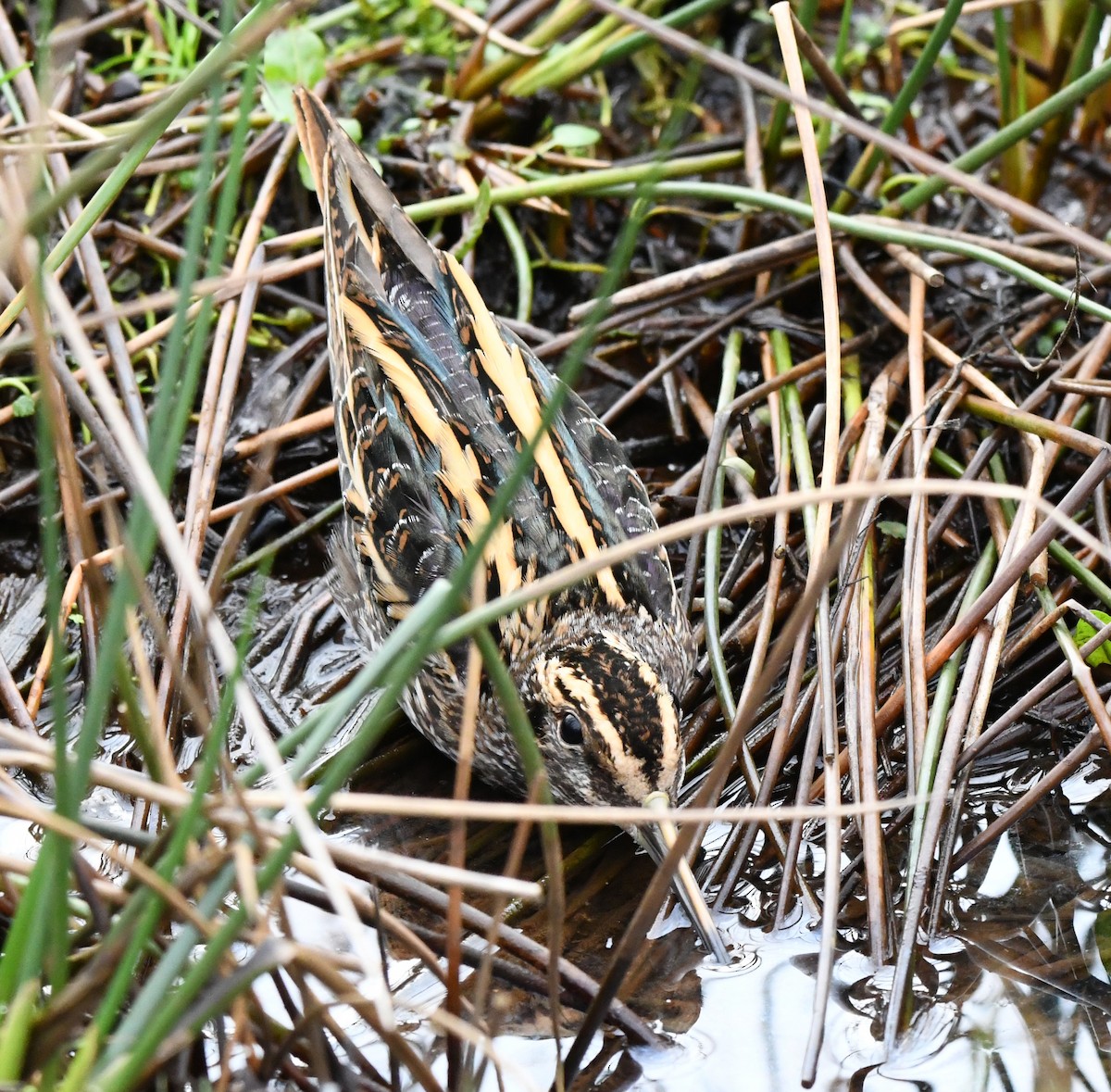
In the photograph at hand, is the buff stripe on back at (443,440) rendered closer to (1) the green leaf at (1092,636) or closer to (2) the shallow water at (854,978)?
(2) the shallow water at (854,978)

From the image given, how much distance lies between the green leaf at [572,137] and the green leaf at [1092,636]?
8.14 ft

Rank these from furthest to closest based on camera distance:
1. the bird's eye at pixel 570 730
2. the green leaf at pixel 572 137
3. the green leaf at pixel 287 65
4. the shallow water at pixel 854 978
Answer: the green leaf at pixel 572 137, the green leaf at pixel 287 65, the bird's eye at pixel 570 730, the shallow water at pixel 854 978

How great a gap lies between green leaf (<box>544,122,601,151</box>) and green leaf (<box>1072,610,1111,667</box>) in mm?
2482

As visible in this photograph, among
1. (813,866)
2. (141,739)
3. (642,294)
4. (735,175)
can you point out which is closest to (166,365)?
(141,739)

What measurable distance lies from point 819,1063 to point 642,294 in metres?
2.48

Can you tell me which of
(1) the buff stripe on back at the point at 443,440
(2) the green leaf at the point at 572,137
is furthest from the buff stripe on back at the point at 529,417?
(2) the green leaf at the point at 572,137

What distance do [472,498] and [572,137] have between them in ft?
6.40

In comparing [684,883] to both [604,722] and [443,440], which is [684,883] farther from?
[443,440]

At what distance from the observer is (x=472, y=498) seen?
3439 mm

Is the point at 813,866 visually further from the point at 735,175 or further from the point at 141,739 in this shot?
the point at 735,175

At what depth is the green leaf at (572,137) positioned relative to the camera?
479 centimetres

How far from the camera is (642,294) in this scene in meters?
4.32

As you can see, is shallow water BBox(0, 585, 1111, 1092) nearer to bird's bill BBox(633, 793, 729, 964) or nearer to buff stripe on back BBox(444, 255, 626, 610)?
bird's bill BBox(633, 793, 729, 964)

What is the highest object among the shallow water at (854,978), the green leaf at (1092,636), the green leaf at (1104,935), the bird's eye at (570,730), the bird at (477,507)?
the bird at (477,507)
